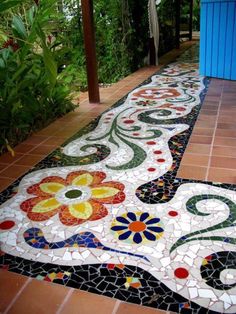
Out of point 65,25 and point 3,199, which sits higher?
point 65,25

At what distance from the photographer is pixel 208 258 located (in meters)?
1.49

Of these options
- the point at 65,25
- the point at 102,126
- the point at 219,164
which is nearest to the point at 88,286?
the point at 219,164

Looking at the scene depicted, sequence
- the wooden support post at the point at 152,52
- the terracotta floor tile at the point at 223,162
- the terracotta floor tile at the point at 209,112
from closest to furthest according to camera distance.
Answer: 1. the terracotta floor tile at the point at 223,162
2. the terracotta floor tile at the point at 209,112
3. the wooden support post at the point at 152,52

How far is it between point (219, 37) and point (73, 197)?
386 cm

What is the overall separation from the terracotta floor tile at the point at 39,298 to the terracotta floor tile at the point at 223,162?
1441mm

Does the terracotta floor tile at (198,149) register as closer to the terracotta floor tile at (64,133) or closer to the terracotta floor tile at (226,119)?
the terracotta floor tile at (226,119)

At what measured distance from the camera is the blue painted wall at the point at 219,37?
4.65 m

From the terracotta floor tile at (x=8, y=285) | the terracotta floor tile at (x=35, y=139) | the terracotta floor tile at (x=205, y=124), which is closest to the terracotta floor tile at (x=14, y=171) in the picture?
the terracotta floor tile at (x=35, y=139)

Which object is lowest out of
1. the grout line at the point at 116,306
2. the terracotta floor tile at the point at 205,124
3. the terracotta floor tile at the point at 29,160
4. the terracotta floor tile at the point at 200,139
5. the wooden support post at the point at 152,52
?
the grout line at the point at 116,306

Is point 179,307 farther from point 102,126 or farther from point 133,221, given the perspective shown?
point 102,126

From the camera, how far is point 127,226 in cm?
173

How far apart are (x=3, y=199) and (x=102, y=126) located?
4.74 ft

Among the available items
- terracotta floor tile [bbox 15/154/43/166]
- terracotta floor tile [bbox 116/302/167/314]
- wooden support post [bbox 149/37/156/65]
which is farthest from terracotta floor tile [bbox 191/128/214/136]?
wooden support post [bbox 149/37/156/65]

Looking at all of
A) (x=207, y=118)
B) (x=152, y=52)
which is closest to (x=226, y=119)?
(x=207, y=118)
